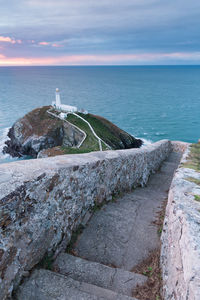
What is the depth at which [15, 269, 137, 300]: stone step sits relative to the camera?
10.9 ft

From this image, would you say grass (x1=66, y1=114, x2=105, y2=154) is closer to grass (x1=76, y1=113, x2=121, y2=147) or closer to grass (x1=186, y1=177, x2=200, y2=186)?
grass (x1=76, y1=113, x2=121, y2=147)

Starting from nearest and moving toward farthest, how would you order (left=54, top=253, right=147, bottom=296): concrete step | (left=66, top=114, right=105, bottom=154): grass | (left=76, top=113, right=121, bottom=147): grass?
(left=54, top=253, right=147, bottom=296): concrete step < (left=66, top=114, right=105, bottom=154): grass < (left=76, top=113, right=121, bottom=147): grass

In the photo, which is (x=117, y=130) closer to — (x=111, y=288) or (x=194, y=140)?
(x=194, y=140)

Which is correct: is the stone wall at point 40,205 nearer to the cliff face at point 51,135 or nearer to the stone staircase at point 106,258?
the stone staircase at point 106,258

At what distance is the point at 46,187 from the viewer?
4039 mm

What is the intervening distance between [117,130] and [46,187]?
49.7 meters

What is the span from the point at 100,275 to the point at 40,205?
5.74ft

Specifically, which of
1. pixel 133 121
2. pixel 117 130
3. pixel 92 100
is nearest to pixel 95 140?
pixel 117 130

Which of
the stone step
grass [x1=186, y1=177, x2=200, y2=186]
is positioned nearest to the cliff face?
grass [x1=186, y1=177, x2=200, y2=186]

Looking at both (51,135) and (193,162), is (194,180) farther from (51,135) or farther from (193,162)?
(51,135)

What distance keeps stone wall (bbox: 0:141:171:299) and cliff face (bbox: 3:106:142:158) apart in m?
37.7

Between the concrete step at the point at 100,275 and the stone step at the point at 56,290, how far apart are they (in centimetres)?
38

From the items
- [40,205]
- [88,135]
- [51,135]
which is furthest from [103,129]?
[40,205]

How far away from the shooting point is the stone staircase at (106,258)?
3436 mm
